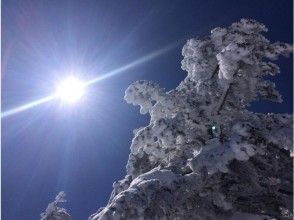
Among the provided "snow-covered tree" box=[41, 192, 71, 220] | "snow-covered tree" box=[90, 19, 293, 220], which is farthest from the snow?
"snow-covered tree" box=[41, 192, 71, 220]

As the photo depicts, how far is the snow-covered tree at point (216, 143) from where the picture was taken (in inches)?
522

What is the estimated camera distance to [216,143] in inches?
567

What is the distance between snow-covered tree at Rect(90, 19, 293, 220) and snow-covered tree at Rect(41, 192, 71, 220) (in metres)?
4.57

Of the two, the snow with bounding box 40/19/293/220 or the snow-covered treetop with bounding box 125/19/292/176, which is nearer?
the snow with bounding box 40/19/293/220

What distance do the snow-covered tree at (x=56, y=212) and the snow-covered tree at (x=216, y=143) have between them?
457cm

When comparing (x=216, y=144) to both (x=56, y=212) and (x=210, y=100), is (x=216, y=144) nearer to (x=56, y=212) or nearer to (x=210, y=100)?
(x=210, y=100)

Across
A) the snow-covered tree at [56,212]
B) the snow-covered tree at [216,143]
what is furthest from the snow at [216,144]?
the snow-covered tree at [56,212]

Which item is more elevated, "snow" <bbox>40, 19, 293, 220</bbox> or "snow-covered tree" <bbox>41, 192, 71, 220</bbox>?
"snow-covered tree" <bbox>41, 192, 71, 220</bbox>

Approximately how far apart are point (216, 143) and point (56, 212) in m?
9.83

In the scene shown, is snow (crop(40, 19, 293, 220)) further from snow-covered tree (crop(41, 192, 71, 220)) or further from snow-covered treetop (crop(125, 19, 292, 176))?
snow-covered tree (crop(41, 192, 71, 220))

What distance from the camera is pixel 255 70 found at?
15344 millimetres

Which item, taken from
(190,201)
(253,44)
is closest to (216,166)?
(190,201)

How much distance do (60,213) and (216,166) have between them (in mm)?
10099

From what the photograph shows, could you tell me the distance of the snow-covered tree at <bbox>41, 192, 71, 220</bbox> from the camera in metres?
20.5
